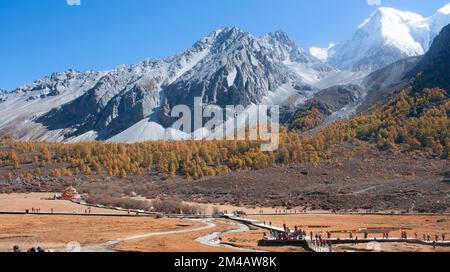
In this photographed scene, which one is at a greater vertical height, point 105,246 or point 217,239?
point 105,246

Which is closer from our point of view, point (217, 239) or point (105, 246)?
point (105, 246)

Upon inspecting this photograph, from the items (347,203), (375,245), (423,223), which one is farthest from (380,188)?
(375,245)

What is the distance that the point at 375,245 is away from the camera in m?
46.8

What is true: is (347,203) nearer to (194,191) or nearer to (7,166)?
(194,191)

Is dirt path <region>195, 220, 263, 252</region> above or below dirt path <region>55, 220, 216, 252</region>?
below

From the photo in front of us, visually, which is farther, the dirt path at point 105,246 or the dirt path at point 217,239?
the dirt path at point 217,239

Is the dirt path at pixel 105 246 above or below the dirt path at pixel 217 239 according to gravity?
above

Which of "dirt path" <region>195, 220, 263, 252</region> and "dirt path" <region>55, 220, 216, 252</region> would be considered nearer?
"dirt path" <region>55, 220, 216, 252</region>
